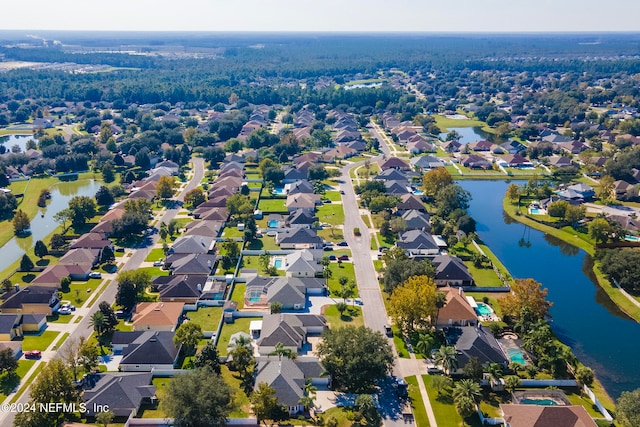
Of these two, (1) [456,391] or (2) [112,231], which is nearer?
(1) [456,391]

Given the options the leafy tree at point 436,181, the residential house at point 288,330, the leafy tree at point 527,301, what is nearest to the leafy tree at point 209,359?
the residential house at point 288,330

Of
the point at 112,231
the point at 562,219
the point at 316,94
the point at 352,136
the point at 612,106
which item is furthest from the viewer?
the point at 316,94

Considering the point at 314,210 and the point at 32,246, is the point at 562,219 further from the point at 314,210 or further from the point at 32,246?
the point at 32,246

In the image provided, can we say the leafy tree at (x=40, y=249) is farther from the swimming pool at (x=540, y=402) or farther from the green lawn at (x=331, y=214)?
the swimming pool at (x=540, y=402)

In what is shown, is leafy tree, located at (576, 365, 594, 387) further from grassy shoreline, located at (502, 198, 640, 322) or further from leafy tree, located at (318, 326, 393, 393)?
grassy shoreline, located at (502, 198, 640, 322)

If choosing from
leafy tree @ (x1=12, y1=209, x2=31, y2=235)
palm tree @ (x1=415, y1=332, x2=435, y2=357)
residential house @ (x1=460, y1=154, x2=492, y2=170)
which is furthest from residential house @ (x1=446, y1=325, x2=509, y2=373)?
residential house @ (x1=460, y1=154, x2=492, y2=170)

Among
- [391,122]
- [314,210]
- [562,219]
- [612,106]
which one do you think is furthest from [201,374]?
[612,106]

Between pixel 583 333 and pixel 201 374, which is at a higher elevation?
pixel 201 374

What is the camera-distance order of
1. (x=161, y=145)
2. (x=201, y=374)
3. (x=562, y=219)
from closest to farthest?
(x=201, y=374)
(x=562, y=219)
(x=161, y=145)

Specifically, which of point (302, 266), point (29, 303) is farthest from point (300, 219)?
point (29, 303)
